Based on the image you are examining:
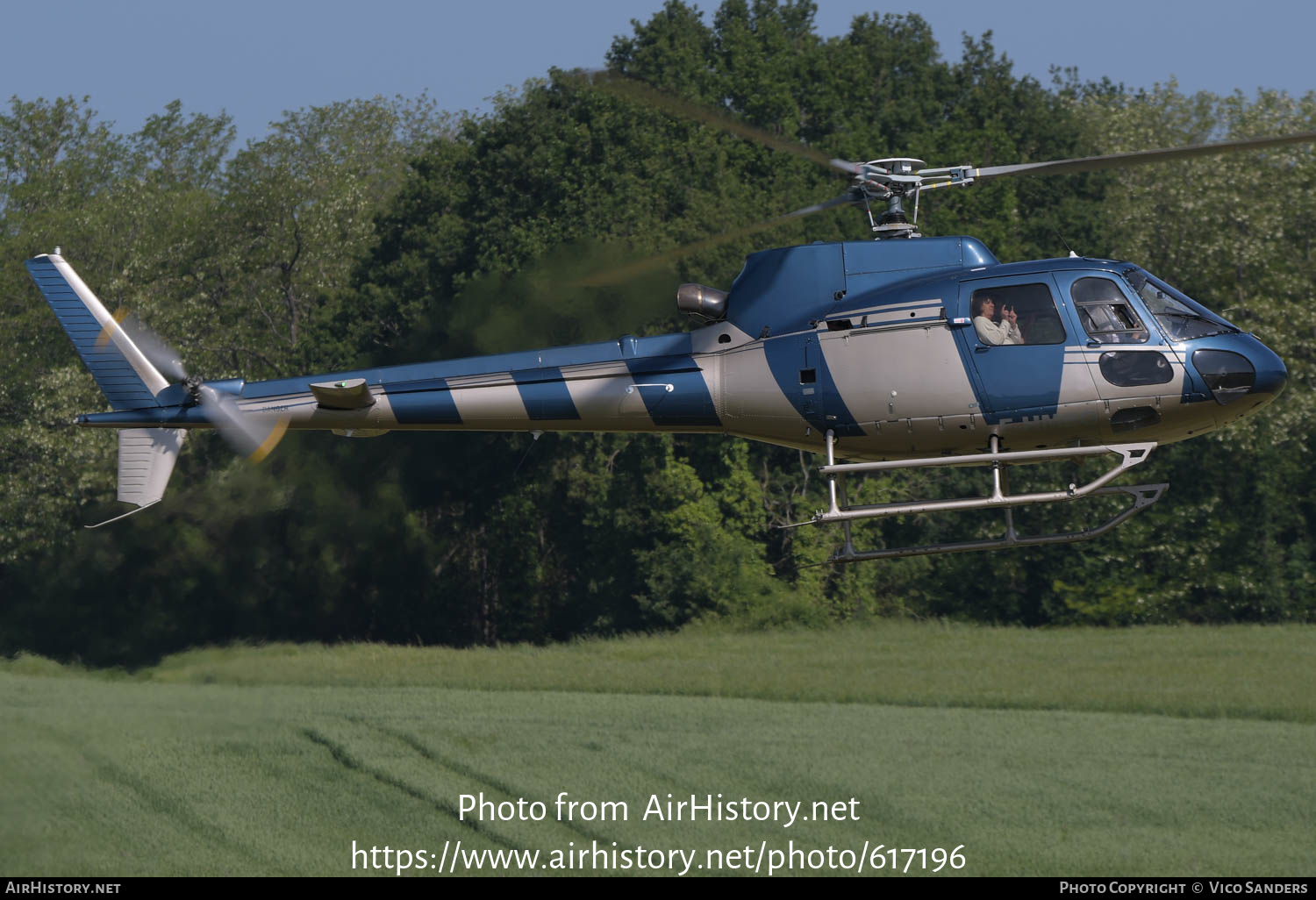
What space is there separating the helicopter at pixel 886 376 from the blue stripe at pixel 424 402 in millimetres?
18

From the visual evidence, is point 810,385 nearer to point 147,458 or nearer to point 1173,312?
point 1173,312

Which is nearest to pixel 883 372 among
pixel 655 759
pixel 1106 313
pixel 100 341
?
pixel 1106 313

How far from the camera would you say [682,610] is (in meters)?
45.2

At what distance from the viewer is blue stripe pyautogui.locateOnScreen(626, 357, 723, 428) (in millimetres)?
16359

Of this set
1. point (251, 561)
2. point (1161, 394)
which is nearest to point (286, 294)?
point (251, 561)

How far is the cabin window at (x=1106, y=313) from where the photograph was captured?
15.2 metres

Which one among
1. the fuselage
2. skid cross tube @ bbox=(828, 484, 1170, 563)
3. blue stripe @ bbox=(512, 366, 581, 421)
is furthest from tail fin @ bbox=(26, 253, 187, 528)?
skid cross tube @ bbox=(828, 484, 1170, 563)

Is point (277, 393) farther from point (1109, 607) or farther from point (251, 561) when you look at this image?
point (1109, 607)

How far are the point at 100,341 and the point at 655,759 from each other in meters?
13.4

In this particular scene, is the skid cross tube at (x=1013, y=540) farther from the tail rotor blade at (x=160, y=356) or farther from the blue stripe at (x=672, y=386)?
the tail rotor blade at (x=160, y=356)

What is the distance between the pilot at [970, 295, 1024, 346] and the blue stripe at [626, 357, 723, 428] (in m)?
2.79

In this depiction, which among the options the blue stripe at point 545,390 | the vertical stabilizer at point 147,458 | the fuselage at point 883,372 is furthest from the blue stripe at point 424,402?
the vertical stabilizer at point 147,458

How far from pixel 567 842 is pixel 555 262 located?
9.31m

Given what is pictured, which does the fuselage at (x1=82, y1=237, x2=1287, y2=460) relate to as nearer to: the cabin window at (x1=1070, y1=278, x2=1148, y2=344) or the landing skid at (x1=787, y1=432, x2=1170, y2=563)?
the cabin window at (x1=1070, y1=278, x2=1148, y2=344)
